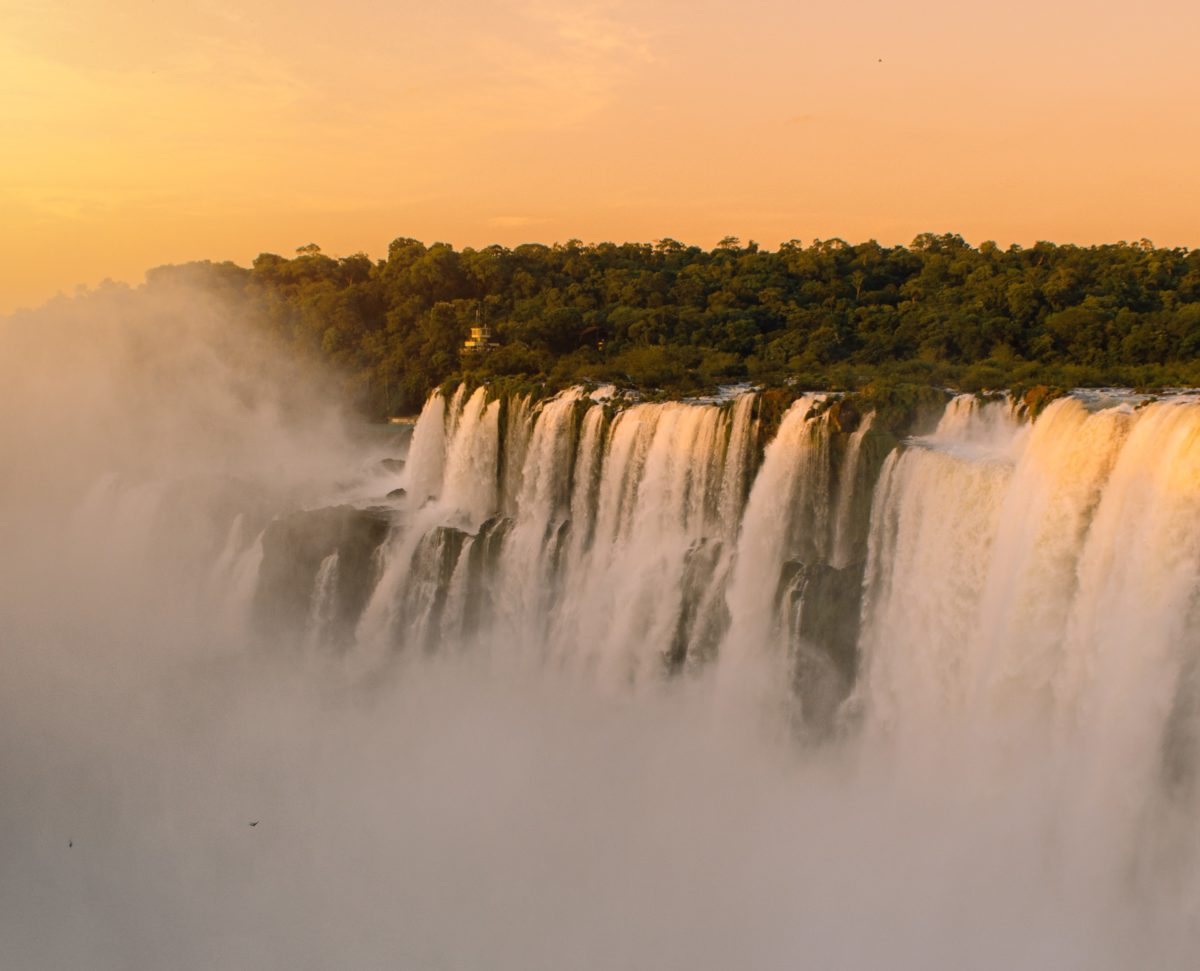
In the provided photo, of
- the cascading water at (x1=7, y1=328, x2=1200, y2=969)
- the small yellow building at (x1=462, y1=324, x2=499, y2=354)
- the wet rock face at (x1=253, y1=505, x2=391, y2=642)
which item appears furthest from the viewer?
the small yellow building at (x1=462, y1=324, x2=499, y2=354)

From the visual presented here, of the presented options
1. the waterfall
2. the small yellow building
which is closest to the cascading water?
the waterfall

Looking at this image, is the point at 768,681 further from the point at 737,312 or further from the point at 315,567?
the point at 737,312

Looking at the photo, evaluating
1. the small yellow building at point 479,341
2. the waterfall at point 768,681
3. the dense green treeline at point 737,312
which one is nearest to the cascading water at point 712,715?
the waterfall at point 768,681

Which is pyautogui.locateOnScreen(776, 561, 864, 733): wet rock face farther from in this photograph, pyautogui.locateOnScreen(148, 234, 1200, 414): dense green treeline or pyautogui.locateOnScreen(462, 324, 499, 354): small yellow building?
pyautogui.locateOnScreen(462, 324, 499, 354): small yellow building

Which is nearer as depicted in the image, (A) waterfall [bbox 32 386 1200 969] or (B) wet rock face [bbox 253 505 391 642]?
(A) waterfall [bbox 32 386 1200 969]

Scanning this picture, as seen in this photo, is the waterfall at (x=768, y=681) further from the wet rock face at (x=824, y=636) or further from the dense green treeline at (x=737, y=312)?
the dense green treeline at (x=737, y=312)

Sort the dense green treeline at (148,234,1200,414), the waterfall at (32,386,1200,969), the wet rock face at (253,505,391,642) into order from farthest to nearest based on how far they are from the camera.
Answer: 1. the dense green treeline at (148,234,1200,414)
2. the wet rock face at (253,505,391,642)
3. the waterfall at (32,386,1200,969)

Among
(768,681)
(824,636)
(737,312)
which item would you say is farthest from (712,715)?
(737,312)

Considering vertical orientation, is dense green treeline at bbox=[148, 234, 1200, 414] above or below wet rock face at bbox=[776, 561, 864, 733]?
above
